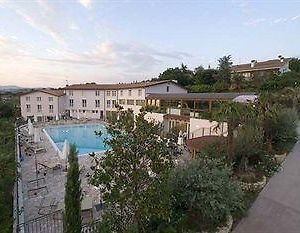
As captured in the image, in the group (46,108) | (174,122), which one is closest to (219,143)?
(174,122)

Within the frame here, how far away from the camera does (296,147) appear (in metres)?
18.4

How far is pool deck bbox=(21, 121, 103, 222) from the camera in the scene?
12.9 meters

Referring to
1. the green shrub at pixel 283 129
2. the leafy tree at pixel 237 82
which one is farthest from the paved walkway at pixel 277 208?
the leafy tree at pixel 237 82

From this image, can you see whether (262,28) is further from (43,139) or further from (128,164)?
(43,139)

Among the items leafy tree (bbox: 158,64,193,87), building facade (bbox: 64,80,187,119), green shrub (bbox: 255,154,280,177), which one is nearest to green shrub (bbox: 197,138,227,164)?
green shrub (bbox: 255,154,280,177)

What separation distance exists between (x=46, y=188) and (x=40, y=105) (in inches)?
1601

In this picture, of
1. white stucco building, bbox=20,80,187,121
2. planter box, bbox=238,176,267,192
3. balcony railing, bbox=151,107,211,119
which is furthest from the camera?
white stucco building, bbox=20,80,187,121

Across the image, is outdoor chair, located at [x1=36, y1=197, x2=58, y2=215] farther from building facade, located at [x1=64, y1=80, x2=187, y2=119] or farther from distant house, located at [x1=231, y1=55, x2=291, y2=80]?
distant house, located at [x1=231, y1=55, x2=291, y2=80]

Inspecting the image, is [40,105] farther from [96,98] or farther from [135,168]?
[135,168]

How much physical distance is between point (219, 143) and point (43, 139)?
25.0 m

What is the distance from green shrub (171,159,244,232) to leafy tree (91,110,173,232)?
212cm

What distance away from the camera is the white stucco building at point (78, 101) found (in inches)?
1956

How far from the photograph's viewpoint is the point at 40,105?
5297 cm

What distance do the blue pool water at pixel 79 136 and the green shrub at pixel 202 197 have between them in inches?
879
